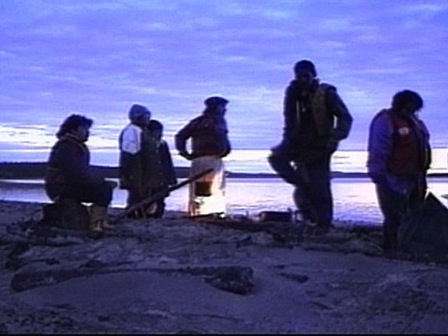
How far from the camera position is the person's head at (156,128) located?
13.2m

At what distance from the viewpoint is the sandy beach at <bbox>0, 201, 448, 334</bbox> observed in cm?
594

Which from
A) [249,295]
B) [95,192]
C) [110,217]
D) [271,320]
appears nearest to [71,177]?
[95,192]

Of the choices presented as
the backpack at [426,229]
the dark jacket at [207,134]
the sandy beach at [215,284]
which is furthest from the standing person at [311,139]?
the dark jacket at [207,134]

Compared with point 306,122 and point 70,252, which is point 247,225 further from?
point 70,252

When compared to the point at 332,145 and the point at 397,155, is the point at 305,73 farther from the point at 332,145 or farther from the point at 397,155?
the point at 397,155

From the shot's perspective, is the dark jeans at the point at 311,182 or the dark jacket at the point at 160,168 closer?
the dark jeans at the point at 311,182

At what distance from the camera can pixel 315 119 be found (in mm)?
10844

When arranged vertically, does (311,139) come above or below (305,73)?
below

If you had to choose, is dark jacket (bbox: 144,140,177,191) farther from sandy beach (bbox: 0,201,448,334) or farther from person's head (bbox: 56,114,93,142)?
sandy beach (bbox: 0,201,448,334)

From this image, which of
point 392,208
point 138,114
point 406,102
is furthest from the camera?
point 138,114

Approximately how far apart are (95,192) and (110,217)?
1.44 m

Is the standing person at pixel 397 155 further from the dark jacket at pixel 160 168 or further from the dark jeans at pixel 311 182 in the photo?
the dark jacket at pixel 160 168

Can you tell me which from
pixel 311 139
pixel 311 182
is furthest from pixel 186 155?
pixel 311 139

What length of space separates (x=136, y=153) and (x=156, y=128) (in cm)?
94
